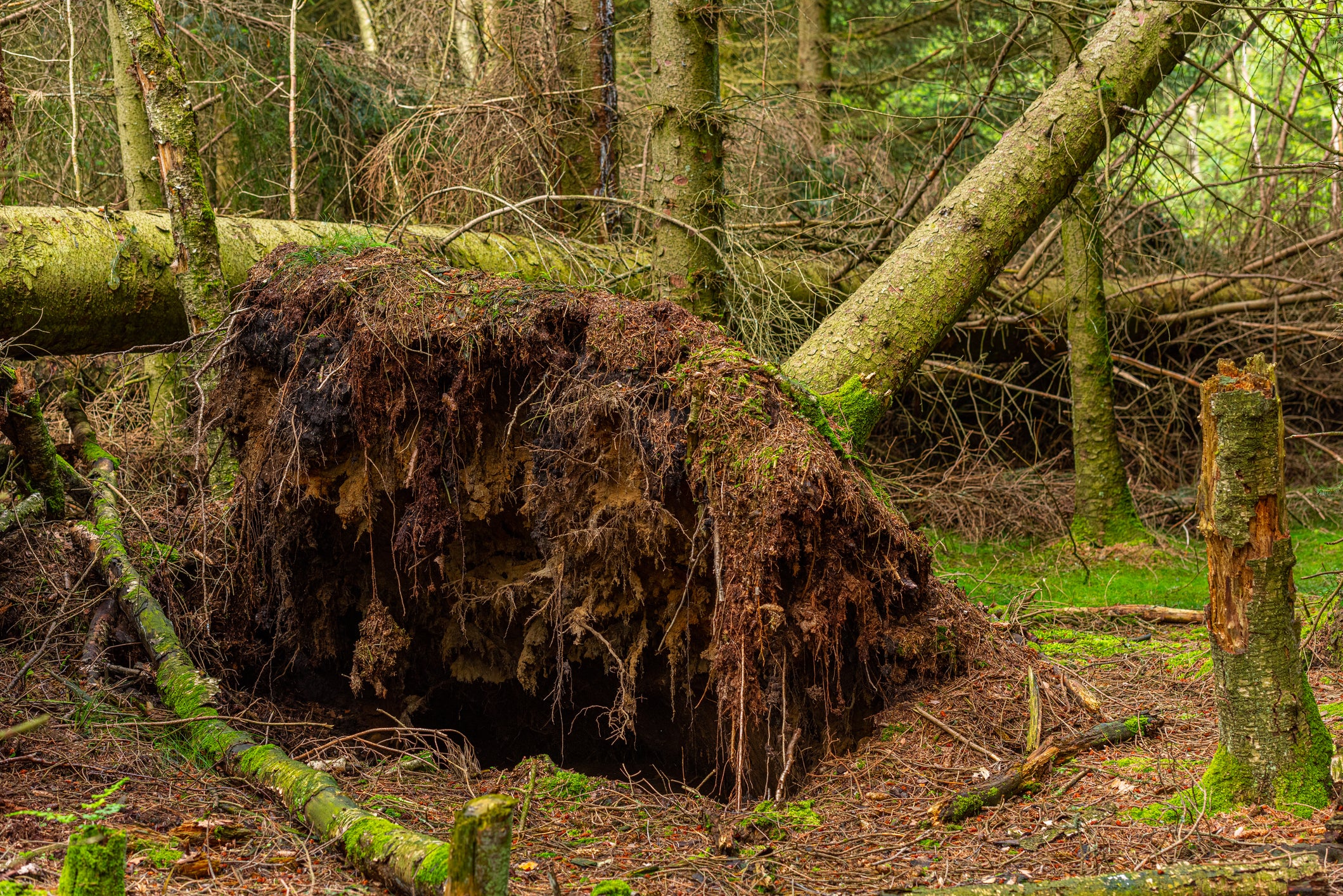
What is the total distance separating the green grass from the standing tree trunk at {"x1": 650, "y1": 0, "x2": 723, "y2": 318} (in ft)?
7.90

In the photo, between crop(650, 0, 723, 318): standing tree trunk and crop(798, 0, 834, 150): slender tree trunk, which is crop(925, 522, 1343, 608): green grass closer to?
crop(650, 0, 723, 318): standing tree trunk

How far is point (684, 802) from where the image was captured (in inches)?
156

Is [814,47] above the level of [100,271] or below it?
above

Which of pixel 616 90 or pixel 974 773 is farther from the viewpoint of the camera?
pixel 616 90

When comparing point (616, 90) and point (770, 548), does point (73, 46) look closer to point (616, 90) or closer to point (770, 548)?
point (616, 90)

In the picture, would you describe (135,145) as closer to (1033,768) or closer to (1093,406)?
(1033,768)

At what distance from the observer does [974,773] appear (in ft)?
12.1

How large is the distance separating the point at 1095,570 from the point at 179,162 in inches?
255

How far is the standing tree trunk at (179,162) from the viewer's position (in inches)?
199

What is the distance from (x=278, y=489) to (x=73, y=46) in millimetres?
4160

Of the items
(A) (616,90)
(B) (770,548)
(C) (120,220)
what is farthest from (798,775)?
(A) (616,90)

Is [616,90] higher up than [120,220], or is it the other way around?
[616,90]

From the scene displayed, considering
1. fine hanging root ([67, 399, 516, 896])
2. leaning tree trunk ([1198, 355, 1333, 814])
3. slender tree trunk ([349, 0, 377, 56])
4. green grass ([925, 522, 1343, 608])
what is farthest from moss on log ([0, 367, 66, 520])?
slender tree trunk ([349, 0, 377, 56])

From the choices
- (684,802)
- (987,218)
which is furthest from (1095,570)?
(684,802)
